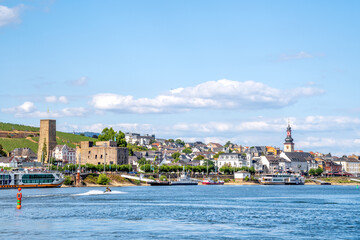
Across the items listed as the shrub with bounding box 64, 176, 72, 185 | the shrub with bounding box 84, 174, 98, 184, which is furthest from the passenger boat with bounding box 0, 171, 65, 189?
the shrub with bounding box 84, 174, 98, 184

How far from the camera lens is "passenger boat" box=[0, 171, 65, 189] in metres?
158

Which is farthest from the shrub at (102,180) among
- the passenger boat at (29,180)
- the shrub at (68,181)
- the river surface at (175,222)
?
the river surface at (175,222)

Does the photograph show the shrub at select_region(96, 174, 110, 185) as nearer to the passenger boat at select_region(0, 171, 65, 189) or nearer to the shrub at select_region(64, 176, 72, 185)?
the shrub at select_region(64, 176, 72, 185)

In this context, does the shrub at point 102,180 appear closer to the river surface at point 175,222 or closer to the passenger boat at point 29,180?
the passenger boat at point 29,180

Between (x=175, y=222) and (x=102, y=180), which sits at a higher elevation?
(x=102, y=180)

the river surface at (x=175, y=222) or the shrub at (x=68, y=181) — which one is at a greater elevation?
the shrub at (x=68, y=181)

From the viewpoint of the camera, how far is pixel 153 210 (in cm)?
8075

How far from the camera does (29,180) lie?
160 metres

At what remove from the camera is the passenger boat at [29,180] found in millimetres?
157900

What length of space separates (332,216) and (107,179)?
117 meters

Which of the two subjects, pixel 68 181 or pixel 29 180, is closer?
pixel 29 180

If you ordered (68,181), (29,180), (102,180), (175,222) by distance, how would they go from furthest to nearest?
(102,180), (68,181), (29,180), (175,222)

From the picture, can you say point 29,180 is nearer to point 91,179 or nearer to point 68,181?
point 68,181

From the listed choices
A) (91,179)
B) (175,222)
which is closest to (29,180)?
(91,179)
